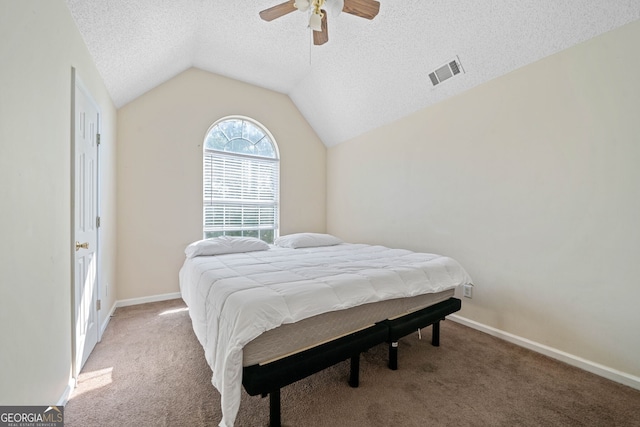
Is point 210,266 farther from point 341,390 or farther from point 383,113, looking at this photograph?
point 383,113

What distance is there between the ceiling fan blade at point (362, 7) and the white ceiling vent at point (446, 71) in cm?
106

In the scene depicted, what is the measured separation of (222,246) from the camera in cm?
276

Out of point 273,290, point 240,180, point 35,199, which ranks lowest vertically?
point 273,290

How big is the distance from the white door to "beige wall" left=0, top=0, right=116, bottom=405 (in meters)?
0.15

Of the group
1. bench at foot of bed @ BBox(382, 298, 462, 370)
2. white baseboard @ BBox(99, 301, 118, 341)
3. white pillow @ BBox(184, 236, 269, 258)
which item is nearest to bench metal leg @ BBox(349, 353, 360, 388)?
bench at foot of bed @ BBox(382, 298, 462, 370)

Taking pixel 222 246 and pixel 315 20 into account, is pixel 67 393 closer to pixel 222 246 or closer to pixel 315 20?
pixel 222 246

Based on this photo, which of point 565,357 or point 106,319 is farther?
point 106,319

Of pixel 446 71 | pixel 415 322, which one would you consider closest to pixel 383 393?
pixel 415 322

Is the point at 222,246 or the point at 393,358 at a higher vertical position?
the point at 222,246

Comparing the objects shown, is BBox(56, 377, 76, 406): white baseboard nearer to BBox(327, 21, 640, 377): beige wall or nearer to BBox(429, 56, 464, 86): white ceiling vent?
BBox(327, 21, 640, 377): beige wall

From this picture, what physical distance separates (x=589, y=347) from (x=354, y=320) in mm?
1823

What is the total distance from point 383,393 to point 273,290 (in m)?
0.97

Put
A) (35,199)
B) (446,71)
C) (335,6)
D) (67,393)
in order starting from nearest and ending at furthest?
1. (35,199)
2. (67,393)
3. (335,6)
4. (446,71)

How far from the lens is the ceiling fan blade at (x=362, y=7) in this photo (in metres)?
1.89
